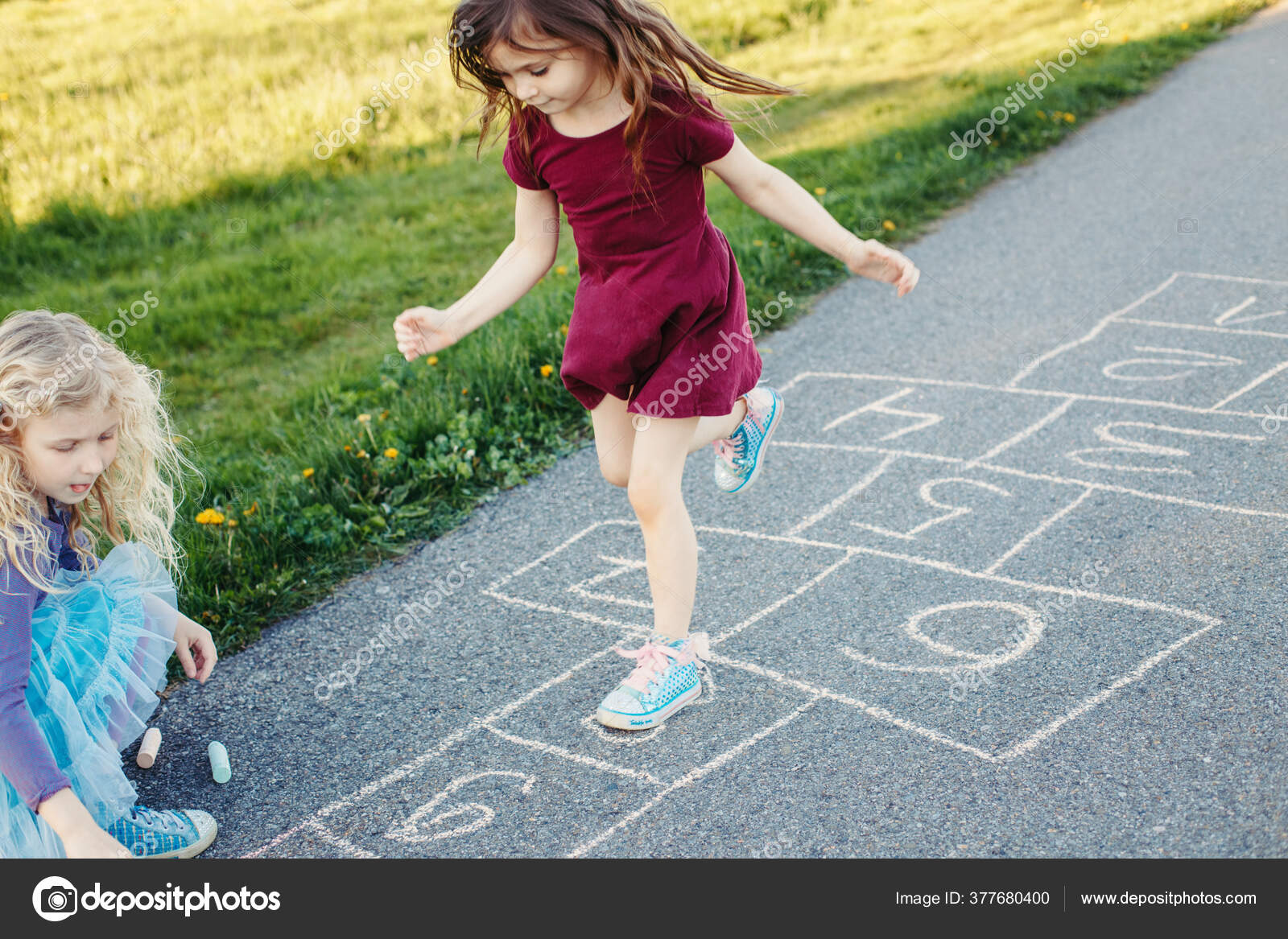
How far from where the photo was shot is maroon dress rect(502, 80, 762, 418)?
2.37 m

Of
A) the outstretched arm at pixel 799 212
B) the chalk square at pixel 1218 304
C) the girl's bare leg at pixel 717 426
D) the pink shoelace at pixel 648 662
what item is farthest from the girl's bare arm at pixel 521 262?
the chalk square at pixel 1218 304

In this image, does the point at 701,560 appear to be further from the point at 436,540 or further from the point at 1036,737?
the point at 1036,737

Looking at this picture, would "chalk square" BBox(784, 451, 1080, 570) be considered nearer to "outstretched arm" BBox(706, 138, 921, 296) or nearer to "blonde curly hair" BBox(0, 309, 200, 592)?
"outstretched arm" BBox(706, 138, 921, 296)

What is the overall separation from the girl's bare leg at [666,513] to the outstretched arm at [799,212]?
1.58ft

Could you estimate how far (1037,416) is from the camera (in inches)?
147

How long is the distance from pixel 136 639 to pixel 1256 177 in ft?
18.4

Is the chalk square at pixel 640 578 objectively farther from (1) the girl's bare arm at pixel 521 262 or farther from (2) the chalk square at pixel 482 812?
(1) the girl's bare arm at pixel 521 262

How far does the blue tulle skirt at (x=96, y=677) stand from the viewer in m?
2.12

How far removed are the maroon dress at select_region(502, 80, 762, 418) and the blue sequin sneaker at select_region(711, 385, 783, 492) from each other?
0.37 meters

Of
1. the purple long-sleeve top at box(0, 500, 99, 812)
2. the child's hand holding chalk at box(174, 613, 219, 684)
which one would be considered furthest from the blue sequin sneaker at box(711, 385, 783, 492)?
the purple long-sleeve top at box(0, 500, 99, 812)

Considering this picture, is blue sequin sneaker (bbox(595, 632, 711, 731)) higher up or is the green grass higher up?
the green grass
